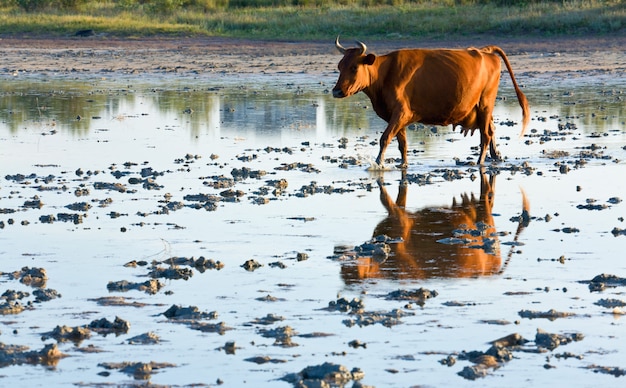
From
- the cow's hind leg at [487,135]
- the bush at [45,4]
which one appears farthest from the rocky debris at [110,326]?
the bush at [45,4]

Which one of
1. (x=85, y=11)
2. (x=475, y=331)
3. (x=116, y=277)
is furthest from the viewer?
(x=85, y=11)

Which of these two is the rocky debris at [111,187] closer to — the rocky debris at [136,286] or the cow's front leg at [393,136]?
the cow's front leg at [393,136]

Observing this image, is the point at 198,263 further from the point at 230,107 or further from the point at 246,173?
the point at 230,107

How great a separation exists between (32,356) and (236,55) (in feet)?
86.4

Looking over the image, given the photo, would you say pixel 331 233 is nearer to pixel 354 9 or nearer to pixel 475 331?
pixel 475 331

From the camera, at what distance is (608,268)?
8.59 m

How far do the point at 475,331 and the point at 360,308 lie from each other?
0.79 m

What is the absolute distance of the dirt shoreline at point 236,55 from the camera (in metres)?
29.0

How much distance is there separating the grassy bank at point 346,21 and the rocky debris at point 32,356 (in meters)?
28.3

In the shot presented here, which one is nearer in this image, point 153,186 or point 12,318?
point 12,318

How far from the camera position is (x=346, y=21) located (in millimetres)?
37844

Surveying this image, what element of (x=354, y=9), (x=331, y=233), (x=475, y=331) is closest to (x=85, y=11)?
(x=354, y=9)

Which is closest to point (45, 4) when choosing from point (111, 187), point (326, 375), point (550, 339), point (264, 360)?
point (111, 187)

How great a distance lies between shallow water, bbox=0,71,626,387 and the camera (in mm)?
6688
